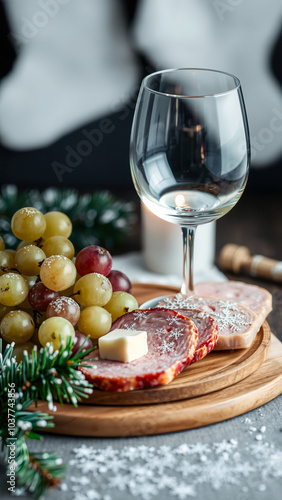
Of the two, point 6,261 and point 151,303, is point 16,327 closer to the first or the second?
point 6,261

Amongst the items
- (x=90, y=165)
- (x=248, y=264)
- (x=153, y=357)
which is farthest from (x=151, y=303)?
(x=90, y=165)

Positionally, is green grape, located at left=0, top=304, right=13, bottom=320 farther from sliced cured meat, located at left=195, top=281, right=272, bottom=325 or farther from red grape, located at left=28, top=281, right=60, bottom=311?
sliced cured meat, located at left=195, top=281, right=272, bottom=325

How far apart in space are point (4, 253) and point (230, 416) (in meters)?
0.35

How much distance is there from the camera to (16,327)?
72 centimetres

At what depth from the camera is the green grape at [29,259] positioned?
0.76m

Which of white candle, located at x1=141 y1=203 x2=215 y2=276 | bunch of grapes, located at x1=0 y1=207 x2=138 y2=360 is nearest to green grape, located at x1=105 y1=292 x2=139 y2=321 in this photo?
bunch of grapes, located at x1=0 y1=207 x2=138 y2=360

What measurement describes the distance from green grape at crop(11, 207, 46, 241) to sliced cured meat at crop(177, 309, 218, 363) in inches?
8.7

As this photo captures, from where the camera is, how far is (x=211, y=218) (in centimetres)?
80

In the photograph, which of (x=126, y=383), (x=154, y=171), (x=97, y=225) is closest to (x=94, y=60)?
(x=97, y=225)

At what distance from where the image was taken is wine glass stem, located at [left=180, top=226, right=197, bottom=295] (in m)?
0.85

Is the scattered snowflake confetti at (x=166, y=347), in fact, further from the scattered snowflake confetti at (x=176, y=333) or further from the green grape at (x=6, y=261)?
the green grape at (x=6, y=261)

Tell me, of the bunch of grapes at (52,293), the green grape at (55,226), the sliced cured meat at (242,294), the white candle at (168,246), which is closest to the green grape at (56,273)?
the bunch of grapes at (52,293)

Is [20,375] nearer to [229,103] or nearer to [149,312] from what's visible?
[149,312]

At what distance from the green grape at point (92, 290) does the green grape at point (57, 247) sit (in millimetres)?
60
